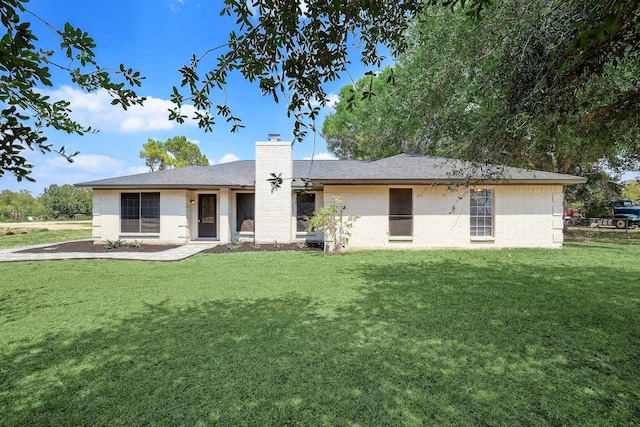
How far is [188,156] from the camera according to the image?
4056cm

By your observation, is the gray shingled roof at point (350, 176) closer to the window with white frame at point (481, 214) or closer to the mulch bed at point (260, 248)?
the window with white frame at point (481, 214)

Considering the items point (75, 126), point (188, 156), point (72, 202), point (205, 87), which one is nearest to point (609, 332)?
point (205, 87)

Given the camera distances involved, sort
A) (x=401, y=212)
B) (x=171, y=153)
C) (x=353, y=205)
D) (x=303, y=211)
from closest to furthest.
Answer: (x=353, y=205) < (x=401, y=212) < (x=303, y=211) < (x=171, y=153)

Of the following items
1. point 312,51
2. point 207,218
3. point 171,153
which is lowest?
point 207,218

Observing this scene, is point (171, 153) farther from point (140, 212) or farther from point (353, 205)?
point (353, 205)

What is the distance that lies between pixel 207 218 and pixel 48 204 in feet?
174

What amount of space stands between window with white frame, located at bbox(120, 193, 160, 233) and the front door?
1.94m

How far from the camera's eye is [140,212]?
13727 millimetres

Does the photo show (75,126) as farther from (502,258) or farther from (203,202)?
(203,202)

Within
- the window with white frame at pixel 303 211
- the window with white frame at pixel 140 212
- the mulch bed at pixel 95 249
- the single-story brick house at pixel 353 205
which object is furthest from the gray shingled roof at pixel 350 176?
the mulch bed at pixel 95 249

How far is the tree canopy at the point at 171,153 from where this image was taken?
35.9m

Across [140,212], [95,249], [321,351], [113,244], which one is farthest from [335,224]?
[95,249]

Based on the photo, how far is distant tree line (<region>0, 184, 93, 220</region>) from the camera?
162 feet

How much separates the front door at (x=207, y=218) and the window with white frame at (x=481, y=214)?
38.1 ft
